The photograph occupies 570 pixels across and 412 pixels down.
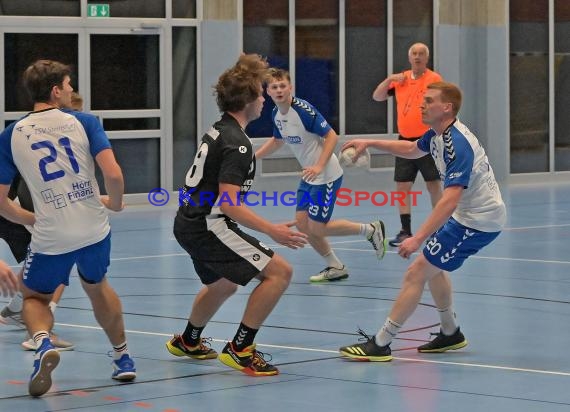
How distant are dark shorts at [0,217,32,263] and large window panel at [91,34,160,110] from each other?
10.4m

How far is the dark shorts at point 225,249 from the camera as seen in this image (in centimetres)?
755

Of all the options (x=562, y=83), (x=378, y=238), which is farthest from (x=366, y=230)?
(x=562, y=83)

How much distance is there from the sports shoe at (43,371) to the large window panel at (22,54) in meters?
11.9

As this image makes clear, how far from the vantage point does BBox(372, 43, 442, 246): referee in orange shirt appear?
1438 cm

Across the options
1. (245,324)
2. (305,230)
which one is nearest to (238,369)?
(245,324)

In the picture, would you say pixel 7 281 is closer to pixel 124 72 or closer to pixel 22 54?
pixel 22 54

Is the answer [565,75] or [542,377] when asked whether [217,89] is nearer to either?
[542,377]

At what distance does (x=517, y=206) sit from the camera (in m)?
19.2

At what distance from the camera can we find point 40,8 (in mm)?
18688

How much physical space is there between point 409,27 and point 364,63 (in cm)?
122

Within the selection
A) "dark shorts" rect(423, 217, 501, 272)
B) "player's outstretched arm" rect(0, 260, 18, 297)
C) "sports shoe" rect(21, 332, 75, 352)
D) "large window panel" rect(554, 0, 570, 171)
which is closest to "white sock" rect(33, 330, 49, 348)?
"player's outstretched arm" rect(0, 260, 18, 297)

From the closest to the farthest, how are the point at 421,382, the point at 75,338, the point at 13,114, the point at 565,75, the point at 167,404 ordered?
1. the point at 167,404
2. the point at 421,382
3. the point at 75,338
4. the point at 13,114
5. the point at 565,75

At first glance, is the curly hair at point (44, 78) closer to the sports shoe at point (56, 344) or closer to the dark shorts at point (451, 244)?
the sports shoe at point (56, 344)

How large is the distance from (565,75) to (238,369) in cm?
1854
